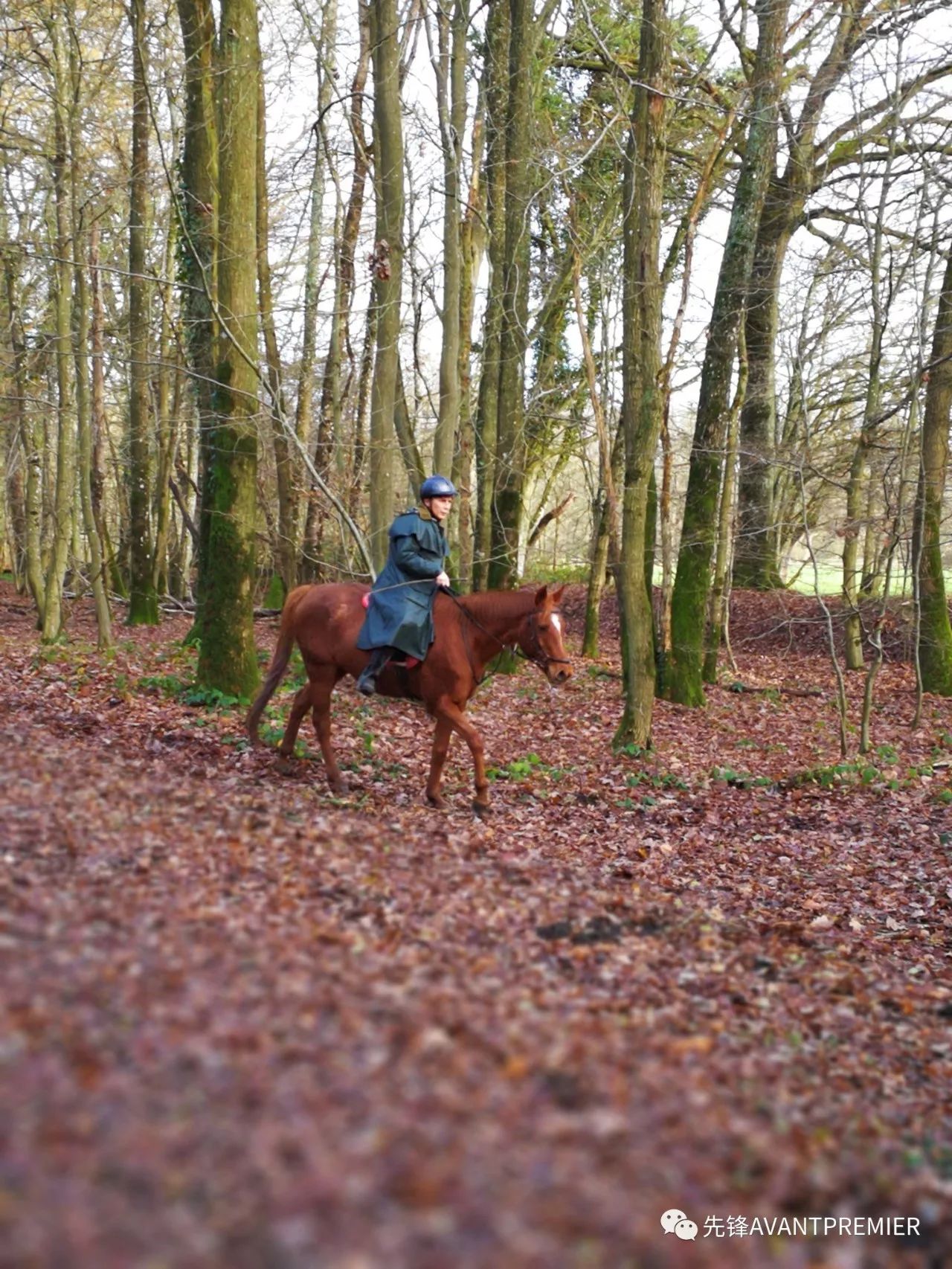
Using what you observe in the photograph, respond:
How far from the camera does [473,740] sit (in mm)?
9680

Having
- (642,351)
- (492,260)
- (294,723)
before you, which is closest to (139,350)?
(492,260)

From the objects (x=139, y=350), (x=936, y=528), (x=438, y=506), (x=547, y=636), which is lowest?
(x=547, y=636)

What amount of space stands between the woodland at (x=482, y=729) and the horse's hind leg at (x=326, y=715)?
1.04 feet

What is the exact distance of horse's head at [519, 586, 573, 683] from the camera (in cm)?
966

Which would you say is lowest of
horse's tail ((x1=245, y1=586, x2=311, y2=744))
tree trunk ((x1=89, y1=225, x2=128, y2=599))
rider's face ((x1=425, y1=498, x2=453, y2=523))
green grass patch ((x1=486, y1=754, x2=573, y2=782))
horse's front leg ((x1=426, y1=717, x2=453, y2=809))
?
green grass patch ((x1=486, y1=754, x2=573, y2=782))

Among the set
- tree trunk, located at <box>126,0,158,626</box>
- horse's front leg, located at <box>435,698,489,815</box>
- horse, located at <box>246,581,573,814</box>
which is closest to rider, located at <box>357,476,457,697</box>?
horse, located at <box>246,581,573,814</box>

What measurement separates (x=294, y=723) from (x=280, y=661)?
719 mm

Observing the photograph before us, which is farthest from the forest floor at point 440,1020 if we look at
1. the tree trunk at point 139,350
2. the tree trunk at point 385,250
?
the tree trunk at point 139,350

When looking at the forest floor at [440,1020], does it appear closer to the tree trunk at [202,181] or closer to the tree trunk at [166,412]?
the tree trunk at [202,181]

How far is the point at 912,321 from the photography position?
15281 millimetres

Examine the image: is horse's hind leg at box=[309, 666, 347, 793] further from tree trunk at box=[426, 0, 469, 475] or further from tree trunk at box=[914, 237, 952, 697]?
tree trunk at box=[914, 237, 952, 697]

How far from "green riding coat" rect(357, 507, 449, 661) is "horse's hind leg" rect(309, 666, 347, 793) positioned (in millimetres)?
673

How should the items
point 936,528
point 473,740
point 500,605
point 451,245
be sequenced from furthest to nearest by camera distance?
point 936,528
point 451,245
point 500,605
point 473,740

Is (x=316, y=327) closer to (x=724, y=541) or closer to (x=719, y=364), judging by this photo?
(x=719, y=364)
